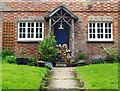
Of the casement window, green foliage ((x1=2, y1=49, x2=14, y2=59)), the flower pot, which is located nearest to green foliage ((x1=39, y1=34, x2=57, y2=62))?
the flower pot

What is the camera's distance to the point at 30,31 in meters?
25.7

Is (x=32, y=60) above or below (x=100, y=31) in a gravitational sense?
below

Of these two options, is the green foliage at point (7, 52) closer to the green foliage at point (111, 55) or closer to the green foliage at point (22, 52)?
the green foliage at point (22, 52)

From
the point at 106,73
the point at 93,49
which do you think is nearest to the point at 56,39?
the point at 93,49

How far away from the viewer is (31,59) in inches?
950

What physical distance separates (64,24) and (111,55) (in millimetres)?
3940

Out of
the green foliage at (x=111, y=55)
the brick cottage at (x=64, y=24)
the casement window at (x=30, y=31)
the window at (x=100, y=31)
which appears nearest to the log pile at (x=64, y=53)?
the brick cottage at (x=64, y=24)

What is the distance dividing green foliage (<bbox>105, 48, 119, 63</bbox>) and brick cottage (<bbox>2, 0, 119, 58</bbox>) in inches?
14.8

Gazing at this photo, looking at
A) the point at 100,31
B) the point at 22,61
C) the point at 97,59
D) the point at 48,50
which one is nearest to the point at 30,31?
the point at 48,50

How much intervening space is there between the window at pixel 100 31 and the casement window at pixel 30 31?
3358mm

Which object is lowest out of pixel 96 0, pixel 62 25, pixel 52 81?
pixel 52 81

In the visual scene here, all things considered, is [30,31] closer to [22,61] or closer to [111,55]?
[22,61]

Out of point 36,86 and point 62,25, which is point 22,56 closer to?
point 62,25

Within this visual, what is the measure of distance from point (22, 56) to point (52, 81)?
38.3 feet
